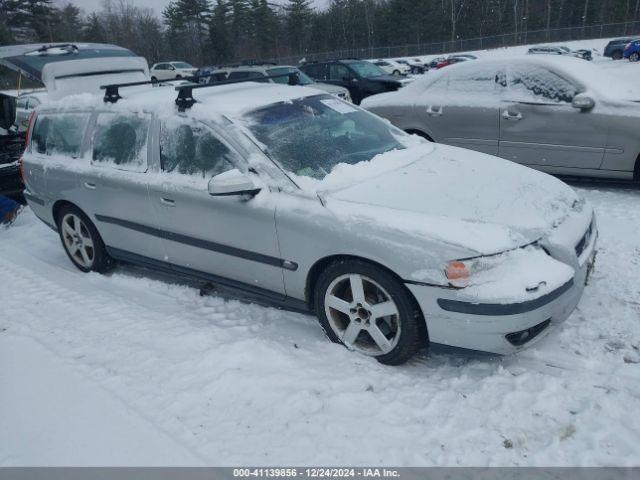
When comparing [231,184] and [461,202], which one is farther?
[231,184]

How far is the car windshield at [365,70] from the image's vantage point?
14.4m

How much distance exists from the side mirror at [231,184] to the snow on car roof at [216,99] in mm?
608

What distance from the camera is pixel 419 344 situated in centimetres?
294

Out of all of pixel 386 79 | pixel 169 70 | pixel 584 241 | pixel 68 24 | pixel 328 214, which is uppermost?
pixel 68 24

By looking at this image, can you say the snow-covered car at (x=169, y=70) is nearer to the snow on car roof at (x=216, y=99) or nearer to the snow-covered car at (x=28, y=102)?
the snow-covered car at (x=28, y=102)

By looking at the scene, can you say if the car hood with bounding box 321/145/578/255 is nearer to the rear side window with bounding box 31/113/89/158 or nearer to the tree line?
the rear side window with bounding box 31/113/89/158

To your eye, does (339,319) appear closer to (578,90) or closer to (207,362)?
(207,362)

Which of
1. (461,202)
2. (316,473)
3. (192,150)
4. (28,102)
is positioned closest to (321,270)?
(461,202)

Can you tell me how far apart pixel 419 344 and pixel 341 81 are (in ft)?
41.3

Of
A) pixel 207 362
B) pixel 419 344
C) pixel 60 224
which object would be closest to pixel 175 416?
pixel 207 362

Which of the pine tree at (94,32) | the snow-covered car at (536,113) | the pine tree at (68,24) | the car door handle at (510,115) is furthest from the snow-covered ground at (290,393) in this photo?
the pine tree at (94,32)

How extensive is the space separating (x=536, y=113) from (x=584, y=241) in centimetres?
323

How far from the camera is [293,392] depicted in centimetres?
287

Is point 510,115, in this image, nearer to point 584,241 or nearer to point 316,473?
point 584,241
